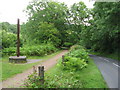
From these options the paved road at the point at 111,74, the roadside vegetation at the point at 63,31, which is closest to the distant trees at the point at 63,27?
the roadside vegetation at the point at 63,31

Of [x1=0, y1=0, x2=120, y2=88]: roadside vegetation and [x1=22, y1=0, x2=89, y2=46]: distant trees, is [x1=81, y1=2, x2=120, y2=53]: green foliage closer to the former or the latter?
[x1=0, y1=0, x2=120, y2=88]: roadside vegetation

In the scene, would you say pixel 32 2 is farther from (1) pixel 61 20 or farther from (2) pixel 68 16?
(2) pixel 68 16

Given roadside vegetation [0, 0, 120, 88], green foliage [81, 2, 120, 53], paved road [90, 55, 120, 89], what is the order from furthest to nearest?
roadside vegetation [0, 0, 120, 88] → green foliage [81, 2, 120, 53] → paved road [90, 55, 120, 89]

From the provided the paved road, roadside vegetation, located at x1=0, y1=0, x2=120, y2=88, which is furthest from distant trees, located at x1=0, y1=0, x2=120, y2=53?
the paved road

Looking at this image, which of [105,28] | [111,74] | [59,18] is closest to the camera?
[111,74]

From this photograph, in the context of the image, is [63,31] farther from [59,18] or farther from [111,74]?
[111,74]

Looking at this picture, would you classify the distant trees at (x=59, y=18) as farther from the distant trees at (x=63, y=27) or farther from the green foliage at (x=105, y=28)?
the green foliage at (x=105, y=28)

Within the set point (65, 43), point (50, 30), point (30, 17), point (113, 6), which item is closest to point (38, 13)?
point (30, 17)

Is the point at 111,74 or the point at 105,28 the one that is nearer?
the point at 111,74

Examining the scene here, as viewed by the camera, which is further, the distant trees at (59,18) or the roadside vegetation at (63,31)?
the distant trees at (59,18)

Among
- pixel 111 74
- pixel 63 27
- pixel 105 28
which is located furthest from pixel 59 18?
pixel 111 74

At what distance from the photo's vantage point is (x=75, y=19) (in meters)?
44.5

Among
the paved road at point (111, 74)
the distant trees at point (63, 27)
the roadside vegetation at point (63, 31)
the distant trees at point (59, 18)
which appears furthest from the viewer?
the distant trees at point (59, 18)

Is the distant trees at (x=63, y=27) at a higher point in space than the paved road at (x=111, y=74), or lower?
higher
